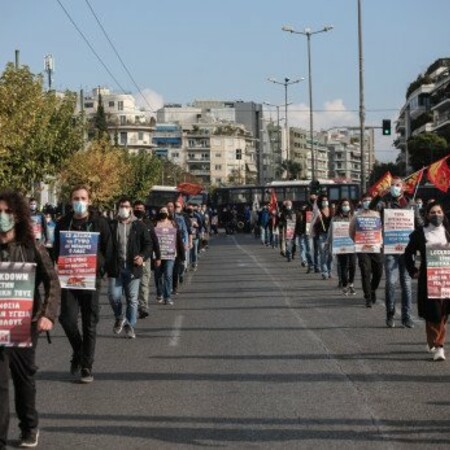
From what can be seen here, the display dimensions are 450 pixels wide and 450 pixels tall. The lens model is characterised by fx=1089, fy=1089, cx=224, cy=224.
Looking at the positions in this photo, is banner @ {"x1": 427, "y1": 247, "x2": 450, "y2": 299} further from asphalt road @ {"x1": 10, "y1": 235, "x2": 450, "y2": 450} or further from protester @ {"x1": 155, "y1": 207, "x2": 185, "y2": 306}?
protester @ {"x1": 155, "y1": 207, "x2": 185, "y2": 306}

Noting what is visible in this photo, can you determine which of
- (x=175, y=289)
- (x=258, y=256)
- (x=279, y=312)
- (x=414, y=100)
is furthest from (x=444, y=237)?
(x=414, y=100)

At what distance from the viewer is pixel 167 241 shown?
2055cm

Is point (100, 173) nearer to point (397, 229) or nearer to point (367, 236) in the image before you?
point (367, 236)

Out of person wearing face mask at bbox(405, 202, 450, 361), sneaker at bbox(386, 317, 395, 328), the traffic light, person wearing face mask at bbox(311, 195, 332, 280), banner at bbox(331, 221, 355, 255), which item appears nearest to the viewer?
person wearing face mask at bbox(405, 202, 450, 361)

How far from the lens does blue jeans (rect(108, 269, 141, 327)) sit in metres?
13.7

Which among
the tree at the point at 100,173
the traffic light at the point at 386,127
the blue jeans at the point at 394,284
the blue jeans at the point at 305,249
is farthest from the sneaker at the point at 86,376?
the tree at the point at 100,173

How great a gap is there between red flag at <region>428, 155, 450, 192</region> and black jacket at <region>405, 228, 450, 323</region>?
10.6m

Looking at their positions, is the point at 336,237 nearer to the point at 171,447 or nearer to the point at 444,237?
the point at 444,237

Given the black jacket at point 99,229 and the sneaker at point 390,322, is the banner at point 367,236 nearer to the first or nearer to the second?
the sneaker at point 390,322

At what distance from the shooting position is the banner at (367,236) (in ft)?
60.3

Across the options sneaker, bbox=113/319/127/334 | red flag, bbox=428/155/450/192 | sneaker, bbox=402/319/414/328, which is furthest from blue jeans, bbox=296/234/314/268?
sneaker, bbox=113/319/127/334

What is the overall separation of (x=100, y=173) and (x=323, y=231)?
44.7m

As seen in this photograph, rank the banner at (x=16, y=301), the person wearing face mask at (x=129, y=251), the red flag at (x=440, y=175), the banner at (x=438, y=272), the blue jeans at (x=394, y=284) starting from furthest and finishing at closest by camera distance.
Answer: the red flag at (x=440, y=175) → the blue jeans at (x=394, y=284) → the person wearing face mask at (x=129, y=251) → the banner at (x=438, y=272) → the banner at (x=16, y=301)

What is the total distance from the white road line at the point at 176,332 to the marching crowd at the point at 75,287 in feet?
1.80
